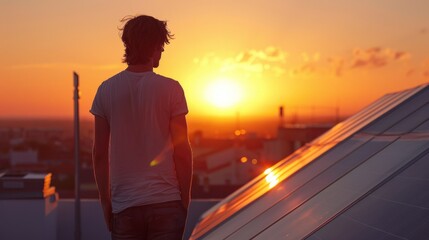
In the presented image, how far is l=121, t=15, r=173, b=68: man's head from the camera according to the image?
10.8 ft

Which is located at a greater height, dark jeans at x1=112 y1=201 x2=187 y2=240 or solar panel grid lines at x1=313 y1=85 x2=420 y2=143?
dark jeans at x1=112 y1=201 x2=187 y2=240

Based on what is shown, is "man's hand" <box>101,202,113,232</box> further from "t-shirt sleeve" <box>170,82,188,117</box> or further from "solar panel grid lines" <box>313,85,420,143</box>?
"solar panel grid lines" <box>313,85,420,143</box>

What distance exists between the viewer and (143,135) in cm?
330

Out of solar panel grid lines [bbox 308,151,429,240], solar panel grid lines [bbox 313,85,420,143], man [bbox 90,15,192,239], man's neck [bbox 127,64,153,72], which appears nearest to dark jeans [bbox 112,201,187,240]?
man [bbox 90,15,192,239]

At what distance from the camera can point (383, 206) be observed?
4000mm

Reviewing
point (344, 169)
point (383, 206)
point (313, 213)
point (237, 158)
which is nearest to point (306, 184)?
point (344, 169)

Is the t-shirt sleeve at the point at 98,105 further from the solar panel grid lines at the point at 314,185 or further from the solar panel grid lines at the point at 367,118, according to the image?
the solar panel grid lines at the point at 367,118

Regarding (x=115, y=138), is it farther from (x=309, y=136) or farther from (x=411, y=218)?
(x=309, y=136)

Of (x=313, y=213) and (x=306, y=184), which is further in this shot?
(x=306, y=184)

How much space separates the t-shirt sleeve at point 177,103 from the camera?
331 centimetres

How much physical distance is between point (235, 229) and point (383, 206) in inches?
86.1

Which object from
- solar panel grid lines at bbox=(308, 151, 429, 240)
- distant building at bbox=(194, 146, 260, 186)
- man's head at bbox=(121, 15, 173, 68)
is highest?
man's head at bbox=(121, 15, 173, 68)

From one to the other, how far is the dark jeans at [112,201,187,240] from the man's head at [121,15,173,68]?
0.71 meters

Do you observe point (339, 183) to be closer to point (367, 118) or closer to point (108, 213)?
point (108, 213)
